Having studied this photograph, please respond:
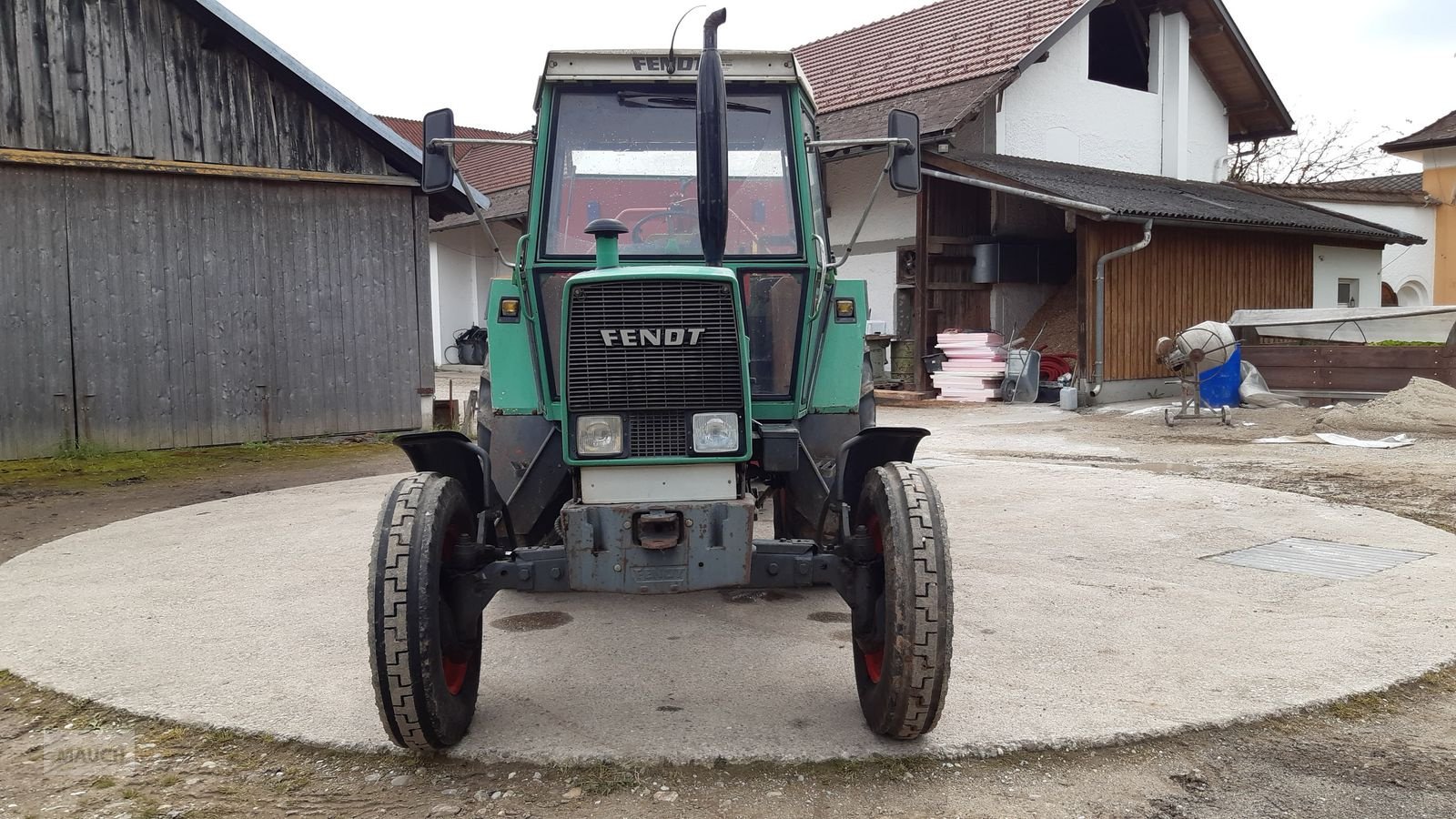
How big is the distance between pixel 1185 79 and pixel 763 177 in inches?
681

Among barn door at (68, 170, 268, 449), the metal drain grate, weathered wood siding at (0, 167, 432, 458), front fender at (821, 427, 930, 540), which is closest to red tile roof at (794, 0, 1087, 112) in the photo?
weathered wood siding at (0, 167, 432, 458)

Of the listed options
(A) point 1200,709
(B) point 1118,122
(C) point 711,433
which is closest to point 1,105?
(C) point 711,433

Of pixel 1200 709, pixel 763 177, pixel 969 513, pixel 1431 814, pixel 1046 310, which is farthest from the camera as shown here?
pixel 1046 310

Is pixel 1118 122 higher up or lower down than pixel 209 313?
higher up

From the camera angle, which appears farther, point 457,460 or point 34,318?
point 34,318

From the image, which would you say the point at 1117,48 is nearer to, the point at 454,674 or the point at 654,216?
the point at 654,216

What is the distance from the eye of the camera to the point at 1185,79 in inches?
771

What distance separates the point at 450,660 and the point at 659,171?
2.17 meters

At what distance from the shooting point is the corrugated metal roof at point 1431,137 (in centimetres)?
2423

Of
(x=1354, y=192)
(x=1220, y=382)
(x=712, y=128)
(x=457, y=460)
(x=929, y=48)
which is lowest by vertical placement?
(x=1220, y=382)

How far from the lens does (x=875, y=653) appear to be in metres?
3.86

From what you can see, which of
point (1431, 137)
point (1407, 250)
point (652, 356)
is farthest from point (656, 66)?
point (1407, 250)

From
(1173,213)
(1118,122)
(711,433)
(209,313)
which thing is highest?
(1118,122)

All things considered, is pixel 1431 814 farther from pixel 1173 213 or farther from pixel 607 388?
pixel 1173 213
